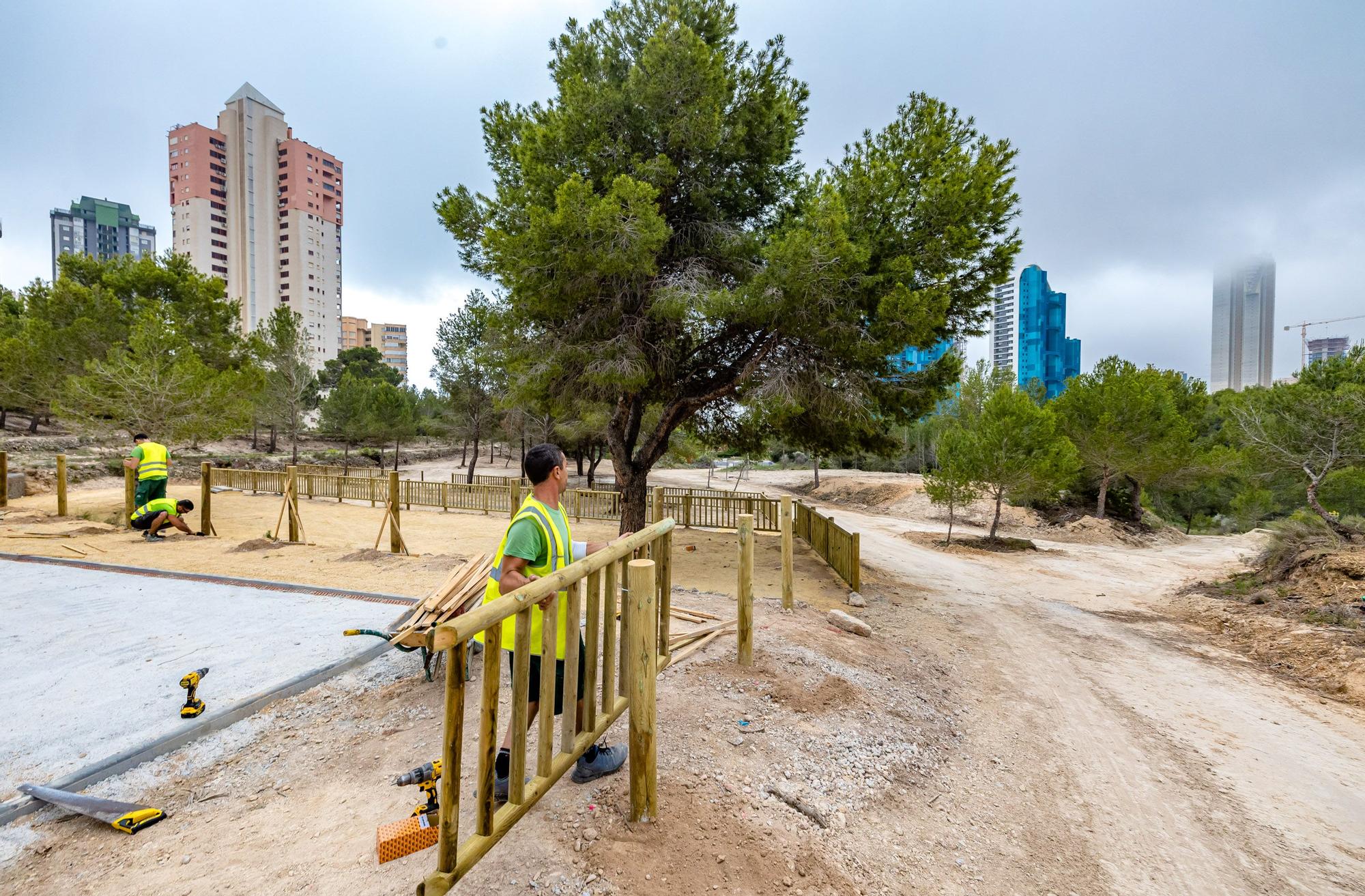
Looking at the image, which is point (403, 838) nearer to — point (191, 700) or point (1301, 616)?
point (191, 700)

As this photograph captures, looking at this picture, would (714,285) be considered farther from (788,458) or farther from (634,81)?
(788,458)

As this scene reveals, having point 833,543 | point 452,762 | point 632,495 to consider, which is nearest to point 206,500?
point 632,495

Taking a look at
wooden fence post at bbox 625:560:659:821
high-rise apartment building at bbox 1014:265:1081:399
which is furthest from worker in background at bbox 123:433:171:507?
high-rise apartment building at bbox 1014:265:1081:399

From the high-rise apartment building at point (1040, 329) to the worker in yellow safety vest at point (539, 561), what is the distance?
69.4 m

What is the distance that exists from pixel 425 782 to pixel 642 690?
1.23 metres

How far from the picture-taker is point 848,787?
3.54 meters

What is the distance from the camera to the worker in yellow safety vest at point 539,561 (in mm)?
2697

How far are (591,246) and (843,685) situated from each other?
24.4 ft

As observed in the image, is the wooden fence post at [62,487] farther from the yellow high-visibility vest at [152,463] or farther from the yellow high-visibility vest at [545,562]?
the yellow high-visibility vest at [545,562]

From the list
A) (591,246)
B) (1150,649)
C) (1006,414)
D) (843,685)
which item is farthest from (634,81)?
(1006,414)

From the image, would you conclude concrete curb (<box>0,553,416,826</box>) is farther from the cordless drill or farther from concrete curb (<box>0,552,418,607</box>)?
concrete curb (<box>0,552,418,607</box>)

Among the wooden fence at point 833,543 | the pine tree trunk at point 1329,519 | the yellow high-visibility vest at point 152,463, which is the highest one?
the yellow high-visibility vest at point 152,463

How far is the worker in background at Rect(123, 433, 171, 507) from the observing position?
1106 cm

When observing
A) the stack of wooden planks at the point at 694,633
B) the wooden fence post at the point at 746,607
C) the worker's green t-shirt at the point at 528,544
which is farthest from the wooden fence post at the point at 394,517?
the worker's green t-shirt at the point at 528,544
